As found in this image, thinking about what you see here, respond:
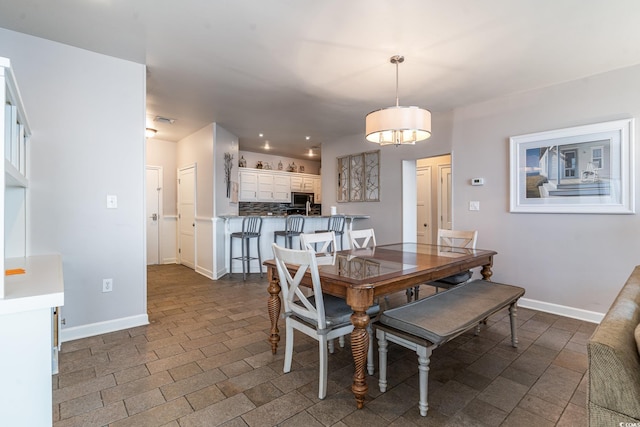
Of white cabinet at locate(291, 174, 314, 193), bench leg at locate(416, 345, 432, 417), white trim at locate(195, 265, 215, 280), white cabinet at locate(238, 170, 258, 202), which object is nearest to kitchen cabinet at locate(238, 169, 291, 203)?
white cabinet at locate(238, 170, 258, 202)

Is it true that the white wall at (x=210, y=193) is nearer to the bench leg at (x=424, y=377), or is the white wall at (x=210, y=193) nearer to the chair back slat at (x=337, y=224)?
the chair back slat at (x=337, y=224)

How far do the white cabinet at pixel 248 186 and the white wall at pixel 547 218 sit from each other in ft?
14.0

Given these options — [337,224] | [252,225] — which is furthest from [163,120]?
[337,224]

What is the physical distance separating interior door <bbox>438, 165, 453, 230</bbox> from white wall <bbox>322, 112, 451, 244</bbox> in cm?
157

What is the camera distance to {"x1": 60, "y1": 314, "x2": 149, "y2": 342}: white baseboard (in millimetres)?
Answer: 2586

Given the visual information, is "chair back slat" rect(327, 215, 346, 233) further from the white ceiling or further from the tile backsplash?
the tile backsplash

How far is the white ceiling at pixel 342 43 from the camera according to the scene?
2.06 metres

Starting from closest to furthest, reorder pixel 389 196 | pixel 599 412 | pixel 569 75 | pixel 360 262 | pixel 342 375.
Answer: pixel 599 412, pixel 342 375, pixel 360 262, pixel 569 75, pixel 389 196

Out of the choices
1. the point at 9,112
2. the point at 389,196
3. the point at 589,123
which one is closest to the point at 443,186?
the point at 389,196

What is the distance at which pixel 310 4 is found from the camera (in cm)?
200

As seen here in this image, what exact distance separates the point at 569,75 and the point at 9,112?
452cm

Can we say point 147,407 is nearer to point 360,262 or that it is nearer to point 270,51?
point 360,262

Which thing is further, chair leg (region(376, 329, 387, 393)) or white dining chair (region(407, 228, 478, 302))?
white dining chair (region(407, 228, 478, 302))

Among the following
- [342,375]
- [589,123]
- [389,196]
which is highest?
[589,123]
